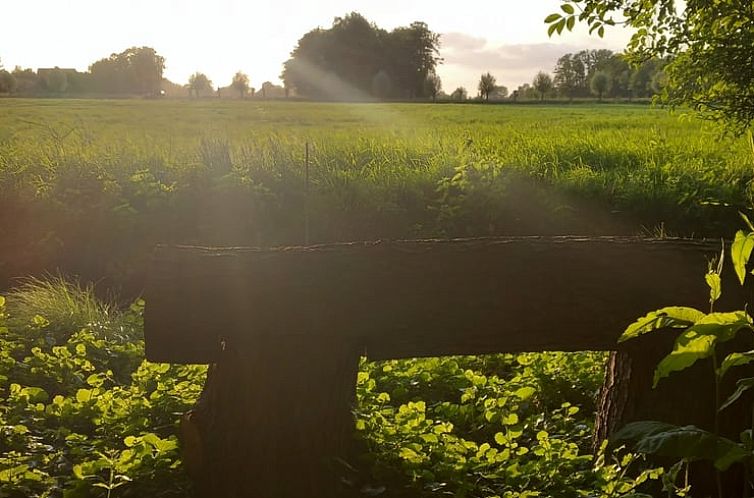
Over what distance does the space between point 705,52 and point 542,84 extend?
6517cm

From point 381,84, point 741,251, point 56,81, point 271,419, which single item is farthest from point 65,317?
point 381,84

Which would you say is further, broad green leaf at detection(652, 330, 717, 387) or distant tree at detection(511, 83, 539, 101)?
distant tree at detection(511, 83, 539, 101)

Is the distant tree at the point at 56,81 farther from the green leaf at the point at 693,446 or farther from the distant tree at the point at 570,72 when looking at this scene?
the distant tree at the point at 570,72

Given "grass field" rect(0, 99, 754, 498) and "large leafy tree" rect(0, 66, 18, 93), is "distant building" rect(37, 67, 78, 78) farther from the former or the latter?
"grass field" rect(0, 99, 754, 498)

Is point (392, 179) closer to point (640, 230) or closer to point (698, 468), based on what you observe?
point (640, 230)

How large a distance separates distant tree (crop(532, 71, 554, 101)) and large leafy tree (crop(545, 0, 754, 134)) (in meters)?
62.5

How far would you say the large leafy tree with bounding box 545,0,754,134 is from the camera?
5.79 meters

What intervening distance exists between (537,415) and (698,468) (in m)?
0.92

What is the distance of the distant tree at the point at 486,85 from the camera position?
66562 millimetres

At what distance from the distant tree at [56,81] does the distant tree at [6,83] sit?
Result: 6.66 m

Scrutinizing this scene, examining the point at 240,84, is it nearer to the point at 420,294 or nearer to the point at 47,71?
the point at 47,71

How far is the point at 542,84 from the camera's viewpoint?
68.6 metres

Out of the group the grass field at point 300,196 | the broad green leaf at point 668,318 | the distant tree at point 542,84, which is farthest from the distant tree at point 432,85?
the broad green leaf at point 668,318

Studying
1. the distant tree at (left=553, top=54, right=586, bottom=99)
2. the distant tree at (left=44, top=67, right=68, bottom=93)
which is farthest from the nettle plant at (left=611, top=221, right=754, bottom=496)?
the distant tree at (left=553, top=54, right=586, bottom=99)
